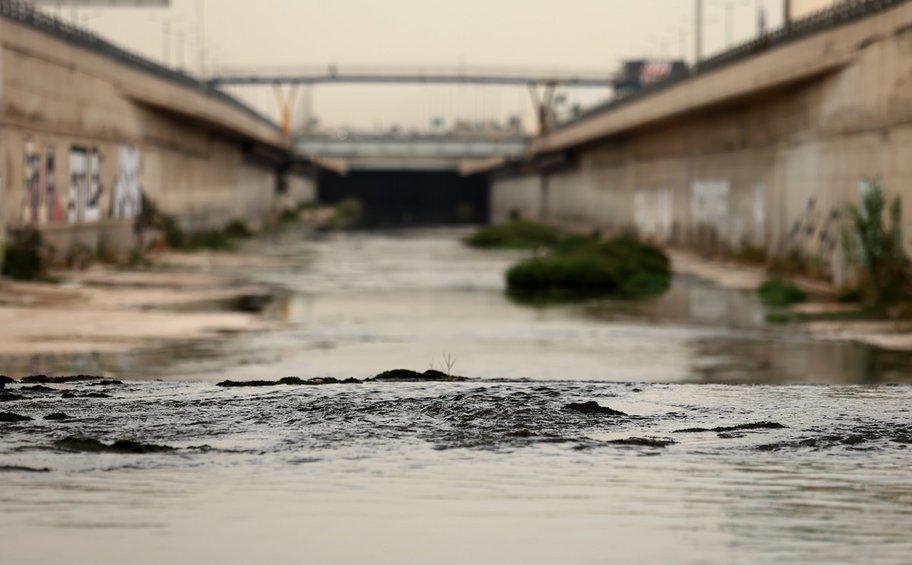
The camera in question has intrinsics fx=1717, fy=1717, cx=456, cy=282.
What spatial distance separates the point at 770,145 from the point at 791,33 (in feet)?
17.5

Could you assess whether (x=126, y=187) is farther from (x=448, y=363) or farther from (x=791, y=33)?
(x=448, y=363)

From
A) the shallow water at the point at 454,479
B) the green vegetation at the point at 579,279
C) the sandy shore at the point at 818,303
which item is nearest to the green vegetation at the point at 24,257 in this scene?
the green vegetation at the point at 579,279

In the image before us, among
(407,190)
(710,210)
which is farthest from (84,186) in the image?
(407,190)

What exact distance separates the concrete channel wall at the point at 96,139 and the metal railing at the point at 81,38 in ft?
0.28

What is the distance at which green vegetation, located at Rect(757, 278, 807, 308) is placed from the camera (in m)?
35.7

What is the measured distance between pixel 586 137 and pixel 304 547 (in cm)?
8062

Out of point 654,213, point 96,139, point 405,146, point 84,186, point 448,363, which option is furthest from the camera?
point 405,146

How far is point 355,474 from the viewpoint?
39.8ft

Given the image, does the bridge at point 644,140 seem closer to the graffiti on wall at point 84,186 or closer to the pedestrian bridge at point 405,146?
the graffiti on wall at point 84,186

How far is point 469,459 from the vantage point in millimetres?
12844

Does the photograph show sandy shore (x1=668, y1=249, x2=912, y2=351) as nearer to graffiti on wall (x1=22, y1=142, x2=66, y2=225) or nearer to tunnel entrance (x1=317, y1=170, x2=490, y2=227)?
graffiti on wall (x1=22, y1=142, x2=66, y2=225)

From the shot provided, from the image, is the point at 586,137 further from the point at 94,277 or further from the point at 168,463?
the point at 168,463

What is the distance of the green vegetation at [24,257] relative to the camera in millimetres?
36531

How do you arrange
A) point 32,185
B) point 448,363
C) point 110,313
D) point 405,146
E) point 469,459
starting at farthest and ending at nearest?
point 405,146
point 32,185
point 110,313
point 448,363
point 469,459
